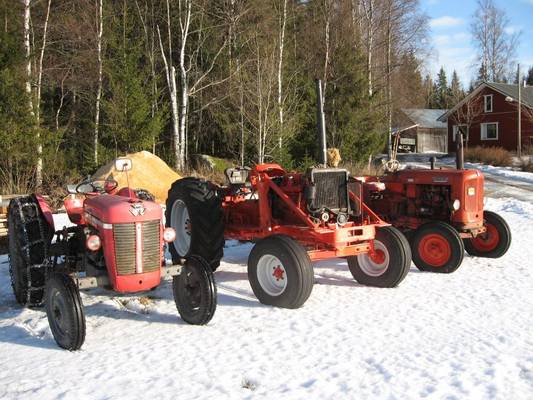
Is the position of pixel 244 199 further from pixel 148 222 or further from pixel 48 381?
pixel 48 381

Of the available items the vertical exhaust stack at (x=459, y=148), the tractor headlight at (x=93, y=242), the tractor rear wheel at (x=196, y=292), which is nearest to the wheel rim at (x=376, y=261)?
the vertical exhaust stack at (x=459, y=148)

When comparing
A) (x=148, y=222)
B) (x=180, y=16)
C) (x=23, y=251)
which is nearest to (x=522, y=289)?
(x=148, y=222)

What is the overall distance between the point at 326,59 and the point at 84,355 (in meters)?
21.6

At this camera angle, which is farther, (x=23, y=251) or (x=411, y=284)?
(x=411, y=284)

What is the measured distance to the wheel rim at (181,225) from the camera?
7.02m

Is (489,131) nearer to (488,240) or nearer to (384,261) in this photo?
(488,240)

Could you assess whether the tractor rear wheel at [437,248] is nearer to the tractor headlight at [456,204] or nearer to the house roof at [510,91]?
the tractor headlight at [456,204]

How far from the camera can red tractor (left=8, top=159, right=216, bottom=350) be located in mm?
4215

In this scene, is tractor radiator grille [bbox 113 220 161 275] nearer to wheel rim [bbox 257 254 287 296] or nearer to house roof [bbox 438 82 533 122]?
→ wheel rim [bbox 257 254 287 296]

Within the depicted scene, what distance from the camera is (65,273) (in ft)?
14.1

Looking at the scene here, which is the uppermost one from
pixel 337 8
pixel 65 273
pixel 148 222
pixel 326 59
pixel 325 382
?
pixel 337 8

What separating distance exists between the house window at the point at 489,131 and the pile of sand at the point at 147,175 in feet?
108

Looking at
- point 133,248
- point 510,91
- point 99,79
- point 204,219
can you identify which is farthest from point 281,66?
point 510,91

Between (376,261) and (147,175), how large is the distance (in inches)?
319
